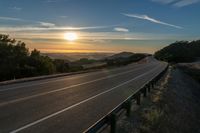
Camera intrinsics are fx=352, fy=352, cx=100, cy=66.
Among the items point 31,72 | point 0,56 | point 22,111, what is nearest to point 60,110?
point 22,111

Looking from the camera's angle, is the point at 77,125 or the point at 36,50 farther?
the point at 36,50

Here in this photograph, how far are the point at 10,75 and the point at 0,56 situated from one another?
38.8 ft

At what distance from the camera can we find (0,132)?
9.28 m

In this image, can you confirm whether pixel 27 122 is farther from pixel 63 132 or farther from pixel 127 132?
pixel 127 132

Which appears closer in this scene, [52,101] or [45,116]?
[45,116]

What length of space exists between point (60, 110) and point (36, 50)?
4156 centimetres

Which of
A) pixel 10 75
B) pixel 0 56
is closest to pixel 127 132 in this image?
pixel 10 75

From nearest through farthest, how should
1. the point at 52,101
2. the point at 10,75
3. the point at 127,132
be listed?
the point at 127,132 < the point at 52,101 < the point at 10,75

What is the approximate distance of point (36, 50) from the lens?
5428cm

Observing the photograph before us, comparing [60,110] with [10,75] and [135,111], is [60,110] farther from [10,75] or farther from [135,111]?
[10,75]

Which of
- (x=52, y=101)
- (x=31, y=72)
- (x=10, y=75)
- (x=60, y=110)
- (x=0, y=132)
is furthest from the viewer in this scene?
(x=31, y=72)

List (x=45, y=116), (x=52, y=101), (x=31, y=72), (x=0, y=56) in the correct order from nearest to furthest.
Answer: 1. (x=45, y=116)
2. (x=52, y=101)
3. (x=31, y=72)
4. (x=0, y=56)

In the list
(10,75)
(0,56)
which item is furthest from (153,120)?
(0,56)

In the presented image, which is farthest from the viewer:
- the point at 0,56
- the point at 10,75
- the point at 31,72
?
the point at 0,56
